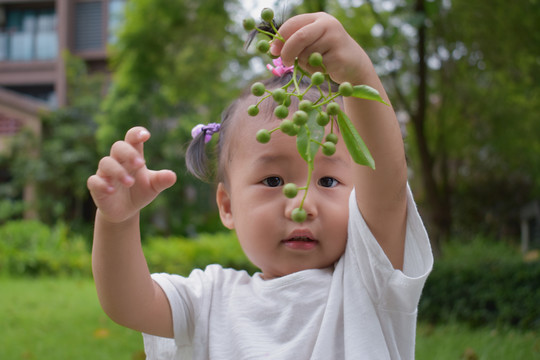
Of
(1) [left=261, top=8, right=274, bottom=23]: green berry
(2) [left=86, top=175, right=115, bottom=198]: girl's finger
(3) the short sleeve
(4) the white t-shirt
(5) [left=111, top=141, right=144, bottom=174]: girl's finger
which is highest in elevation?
(1) [left=261, top=8, right=274, bottom=23]: green berry

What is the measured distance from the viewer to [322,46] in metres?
1.09

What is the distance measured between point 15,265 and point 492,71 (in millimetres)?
8494

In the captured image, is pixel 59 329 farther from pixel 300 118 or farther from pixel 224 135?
pixel 300 118

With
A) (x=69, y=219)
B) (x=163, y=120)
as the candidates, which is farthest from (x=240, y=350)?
(x=69, y=219)

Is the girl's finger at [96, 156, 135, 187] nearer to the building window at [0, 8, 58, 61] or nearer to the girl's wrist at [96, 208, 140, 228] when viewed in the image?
the girl's wrist at [96, 208, 140, 228]

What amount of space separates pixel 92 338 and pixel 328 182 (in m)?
3.89

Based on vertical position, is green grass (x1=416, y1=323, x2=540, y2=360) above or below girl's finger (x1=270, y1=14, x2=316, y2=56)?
below

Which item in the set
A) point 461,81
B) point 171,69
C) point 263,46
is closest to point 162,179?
point 263,46

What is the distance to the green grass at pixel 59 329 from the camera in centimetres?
420

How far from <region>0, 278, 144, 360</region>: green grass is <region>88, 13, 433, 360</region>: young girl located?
2.66 metres

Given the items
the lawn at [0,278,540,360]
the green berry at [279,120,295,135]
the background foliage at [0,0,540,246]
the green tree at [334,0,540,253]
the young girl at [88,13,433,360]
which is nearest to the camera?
the green berry at [279,120,295,135]

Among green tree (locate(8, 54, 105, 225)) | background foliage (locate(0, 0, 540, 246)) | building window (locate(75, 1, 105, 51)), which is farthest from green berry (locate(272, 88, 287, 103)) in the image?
building window (locate(75, 1, 105, 51))

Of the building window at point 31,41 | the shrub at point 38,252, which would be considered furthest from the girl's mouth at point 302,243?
the building window at point 31,41

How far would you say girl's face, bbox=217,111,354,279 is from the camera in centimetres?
146
